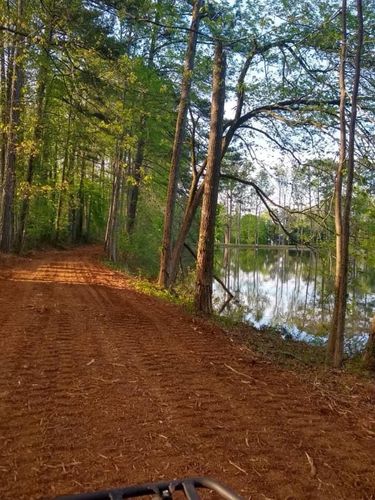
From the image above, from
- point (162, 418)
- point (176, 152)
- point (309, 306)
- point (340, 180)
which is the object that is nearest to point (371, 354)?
point (340, 180)

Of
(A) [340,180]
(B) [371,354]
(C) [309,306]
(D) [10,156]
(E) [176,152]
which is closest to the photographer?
(B) [371,354]

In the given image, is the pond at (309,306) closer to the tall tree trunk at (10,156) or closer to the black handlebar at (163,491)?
the black handlebar at (163,491)

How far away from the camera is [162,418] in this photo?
4090mm

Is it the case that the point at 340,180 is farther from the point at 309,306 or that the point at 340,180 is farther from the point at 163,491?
the point at 309,306

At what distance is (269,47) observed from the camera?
9906mm

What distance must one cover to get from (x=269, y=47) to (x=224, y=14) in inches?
70.2

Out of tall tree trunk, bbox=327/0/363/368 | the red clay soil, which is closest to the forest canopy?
tall tree trunk, bbox=327/0/363/368

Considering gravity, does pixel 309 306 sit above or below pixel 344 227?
below

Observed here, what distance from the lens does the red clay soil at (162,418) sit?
10.2 feet

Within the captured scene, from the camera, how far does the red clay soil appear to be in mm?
3123

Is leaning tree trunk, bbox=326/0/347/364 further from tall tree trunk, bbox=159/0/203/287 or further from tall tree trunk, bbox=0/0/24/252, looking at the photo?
tall tree trunk, bbox=0/0/24/252

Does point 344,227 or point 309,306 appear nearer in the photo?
point 344,227

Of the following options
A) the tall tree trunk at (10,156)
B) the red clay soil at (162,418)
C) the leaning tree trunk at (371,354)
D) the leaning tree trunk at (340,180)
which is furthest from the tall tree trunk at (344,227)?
the tall tree trunk at (10,156)

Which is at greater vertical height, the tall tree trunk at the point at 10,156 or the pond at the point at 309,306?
the tall tree trunk at the point at 10,156
